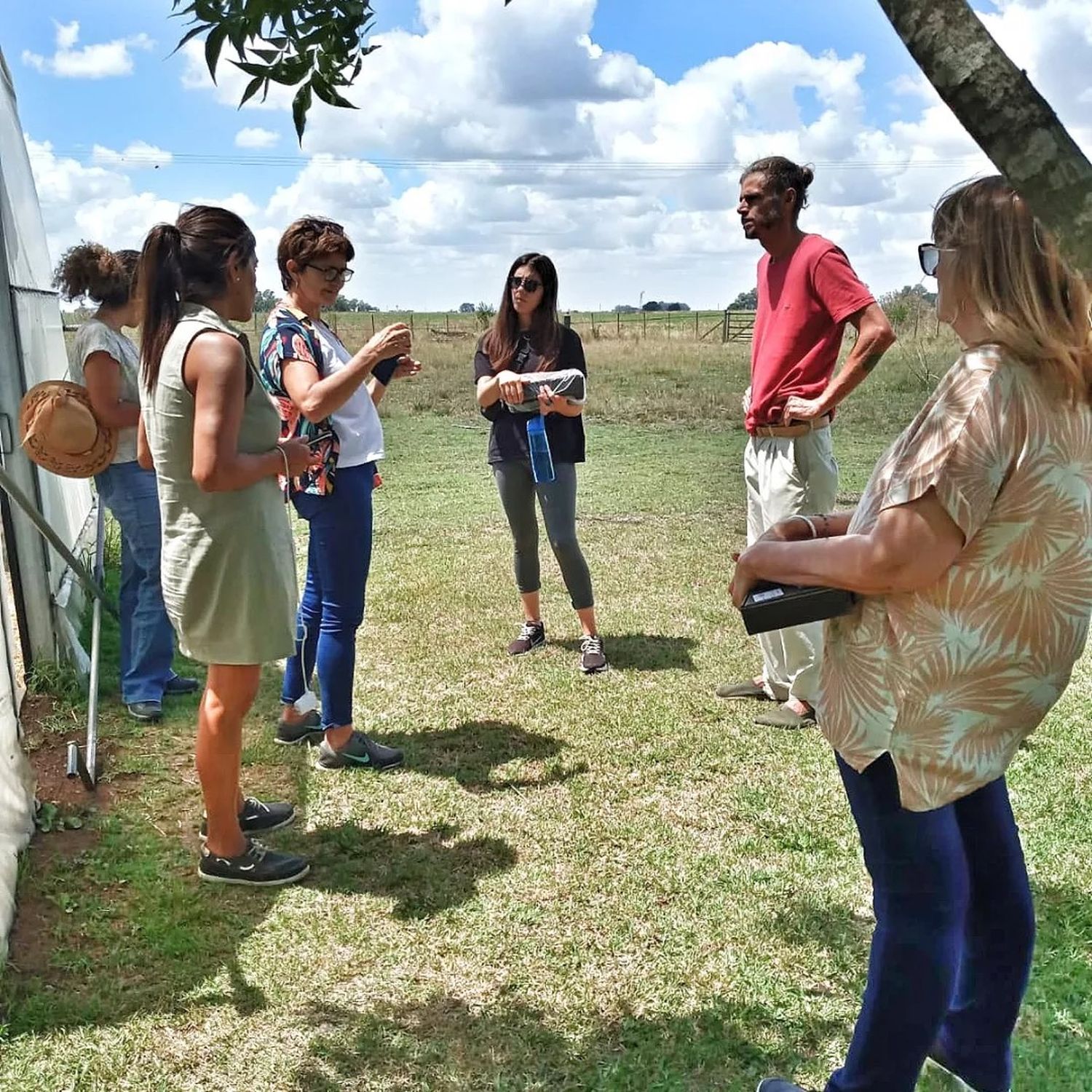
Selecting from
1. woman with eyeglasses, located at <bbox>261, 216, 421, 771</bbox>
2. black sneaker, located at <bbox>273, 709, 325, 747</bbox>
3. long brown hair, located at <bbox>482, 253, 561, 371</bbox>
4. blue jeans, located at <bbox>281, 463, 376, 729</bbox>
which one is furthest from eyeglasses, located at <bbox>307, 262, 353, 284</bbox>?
black sneaker, located at <bbox>273, 709, 325, 747</bbox>

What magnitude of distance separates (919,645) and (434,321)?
52327 millimetres

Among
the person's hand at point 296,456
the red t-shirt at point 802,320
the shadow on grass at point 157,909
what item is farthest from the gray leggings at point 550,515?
the person's hand at point 296,456

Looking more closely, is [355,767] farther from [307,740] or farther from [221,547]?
[221,547]

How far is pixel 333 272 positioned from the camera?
12.2ft

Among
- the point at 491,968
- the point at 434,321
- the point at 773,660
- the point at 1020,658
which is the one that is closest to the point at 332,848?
the point at 491,968

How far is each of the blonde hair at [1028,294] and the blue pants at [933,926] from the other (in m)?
0.71

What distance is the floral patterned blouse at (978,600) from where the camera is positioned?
1.66m

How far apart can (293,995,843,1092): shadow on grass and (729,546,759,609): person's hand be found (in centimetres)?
115

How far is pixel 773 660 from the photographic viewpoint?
4551 millimetres

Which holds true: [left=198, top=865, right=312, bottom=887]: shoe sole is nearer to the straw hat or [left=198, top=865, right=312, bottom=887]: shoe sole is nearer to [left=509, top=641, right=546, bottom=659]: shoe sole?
the straw hat

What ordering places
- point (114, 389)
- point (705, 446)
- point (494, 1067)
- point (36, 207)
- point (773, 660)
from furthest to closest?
point (705, 446) → point (36, 207) → point (773, 660) → point (114, 389) → point (494, 1067)

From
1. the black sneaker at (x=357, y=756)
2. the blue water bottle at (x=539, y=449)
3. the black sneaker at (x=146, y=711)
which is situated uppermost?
the blue water bottle at (x=539, y=449)

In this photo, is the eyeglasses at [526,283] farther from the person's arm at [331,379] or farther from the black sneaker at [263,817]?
the black sneaker at [263,817]

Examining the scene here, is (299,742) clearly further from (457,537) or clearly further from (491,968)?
(457,537)
